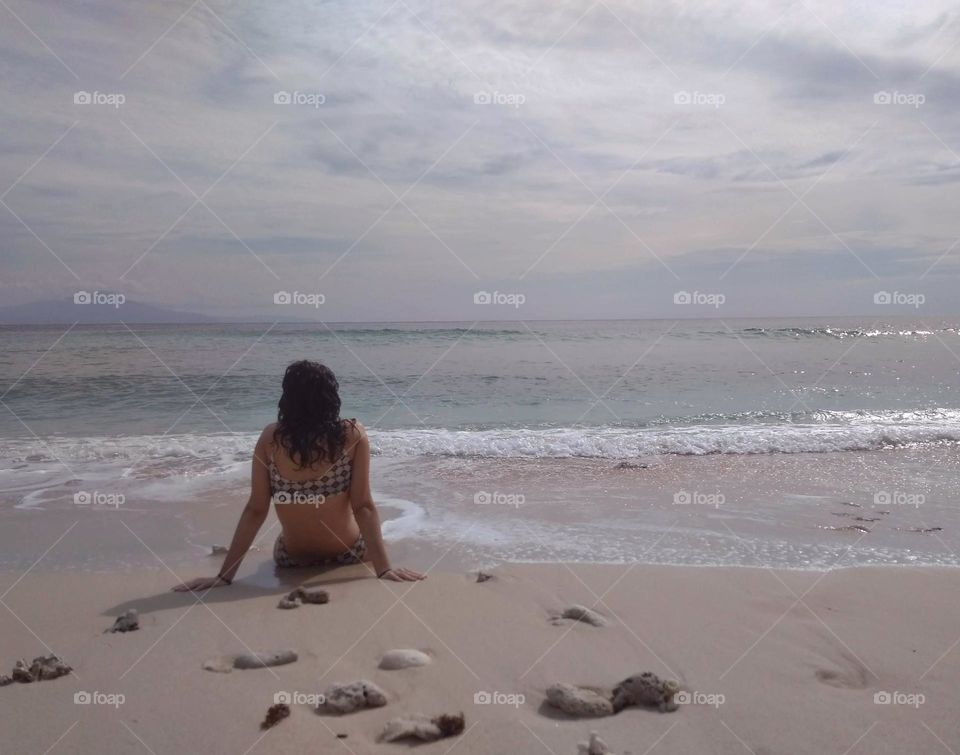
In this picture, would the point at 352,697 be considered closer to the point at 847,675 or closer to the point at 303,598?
the point at 303,598

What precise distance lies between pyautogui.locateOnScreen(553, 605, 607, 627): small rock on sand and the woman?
37.4 inches

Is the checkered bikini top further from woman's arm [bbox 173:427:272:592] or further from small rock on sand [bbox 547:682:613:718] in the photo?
small rock on sand [bbox 547:682:613:718]

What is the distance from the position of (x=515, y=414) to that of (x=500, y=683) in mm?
10750

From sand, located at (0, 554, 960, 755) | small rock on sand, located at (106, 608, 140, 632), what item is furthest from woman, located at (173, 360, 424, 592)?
small rock on sand, located at (106, 608, 140, 632)

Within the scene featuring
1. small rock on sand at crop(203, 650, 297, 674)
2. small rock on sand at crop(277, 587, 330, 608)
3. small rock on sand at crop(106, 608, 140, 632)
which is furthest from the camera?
small rock on sand at crop(277, 587, 330, 608)

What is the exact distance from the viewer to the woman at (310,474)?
4.47 metres

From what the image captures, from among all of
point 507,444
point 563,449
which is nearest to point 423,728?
point 563,449

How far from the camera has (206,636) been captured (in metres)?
3.68

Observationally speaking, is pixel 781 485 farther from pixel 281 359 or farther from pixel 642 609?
pixel 281 359

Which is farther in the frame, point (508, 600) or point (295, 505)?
point (295, 505)

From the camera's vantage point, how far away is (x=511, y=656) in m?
3.48

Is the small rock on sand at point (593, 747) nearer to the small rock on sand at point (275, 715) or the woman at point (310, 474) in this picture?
the small rock on sand at point (275, 715)

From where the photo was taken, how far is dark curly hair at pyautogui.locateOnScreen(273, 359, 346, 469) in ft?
14.6

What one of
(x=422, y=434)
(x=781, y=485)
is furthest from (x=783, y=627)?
(x=422, y=434)
